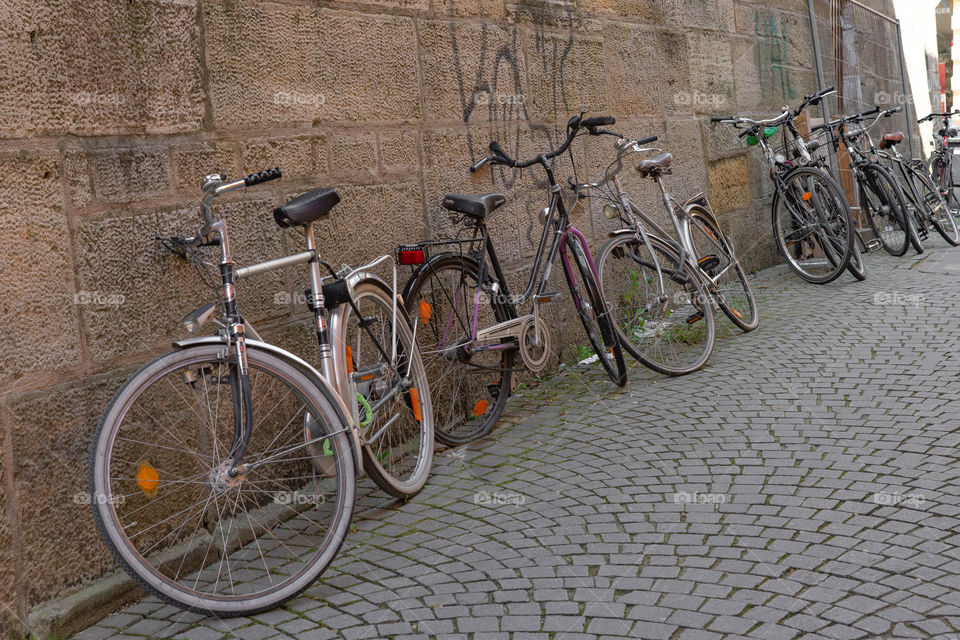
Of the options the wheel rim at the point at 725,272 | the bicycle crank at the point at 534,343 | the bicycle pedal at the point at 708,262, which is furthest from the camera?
the wheel rim at the point at 725,272

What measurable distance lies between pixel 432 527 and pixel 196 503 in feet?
3.01

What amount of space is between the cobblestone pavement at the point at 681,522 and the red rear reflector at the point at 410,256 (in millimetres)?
986

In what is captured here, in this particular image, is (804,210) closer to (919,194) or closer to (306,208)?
(919,194)

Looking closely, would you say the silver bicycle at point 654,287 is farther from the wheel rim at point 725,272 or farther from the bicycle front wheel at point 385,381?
the bicycle front wheel at point 385,381

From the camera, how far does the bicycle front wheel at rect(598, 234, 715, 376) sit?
559 centimetres

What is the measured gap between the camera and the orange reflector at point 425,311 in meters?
Result: 4.70

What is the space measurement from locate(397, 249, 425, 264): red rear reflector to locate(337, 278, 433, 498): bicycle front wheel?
29cm

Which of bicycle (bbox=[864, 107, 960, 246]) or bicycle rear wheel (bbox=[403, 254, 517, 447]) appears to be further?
bicycle (bbox=[864, 107, 960, 246])

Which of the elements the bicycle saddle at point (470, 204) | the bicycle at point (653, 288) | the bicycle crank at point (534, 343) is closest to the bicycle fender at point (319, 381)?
the bicycle saddle at point (470, 204)

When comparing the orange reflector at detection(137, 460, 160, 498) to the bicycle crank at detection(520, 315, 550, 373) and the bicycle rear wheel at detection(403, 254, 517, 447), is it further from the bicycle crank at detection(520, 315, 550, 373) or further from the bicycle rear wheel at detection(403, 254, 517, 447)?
the bicycle crank at detection(520, 315, 550, 373)

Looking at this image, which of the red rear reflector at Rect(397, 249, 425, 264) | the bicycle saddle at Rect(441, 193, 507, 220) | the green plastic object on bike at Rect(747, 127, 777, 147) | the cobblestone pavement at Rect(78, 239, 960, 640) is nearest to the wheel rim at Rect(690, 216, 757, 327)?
the cobblestone pavement at Rect(78, 239, 960, 640)

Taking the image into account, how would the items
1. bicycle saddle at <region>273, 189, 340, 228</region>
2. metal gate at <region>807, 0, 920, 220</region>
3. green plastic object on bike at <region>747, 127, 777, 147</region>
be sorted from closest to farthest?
bicycle saddle at <region>273, 189, 340, 228</region> < green plastic object on bike at <region>747, 127, 777, 147</region> < metal gate at <region>807, 0, 920, 220</region>

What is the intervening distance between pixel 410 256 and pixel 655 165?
2.13 metres

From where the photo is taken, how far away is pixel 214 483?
10.5ft
